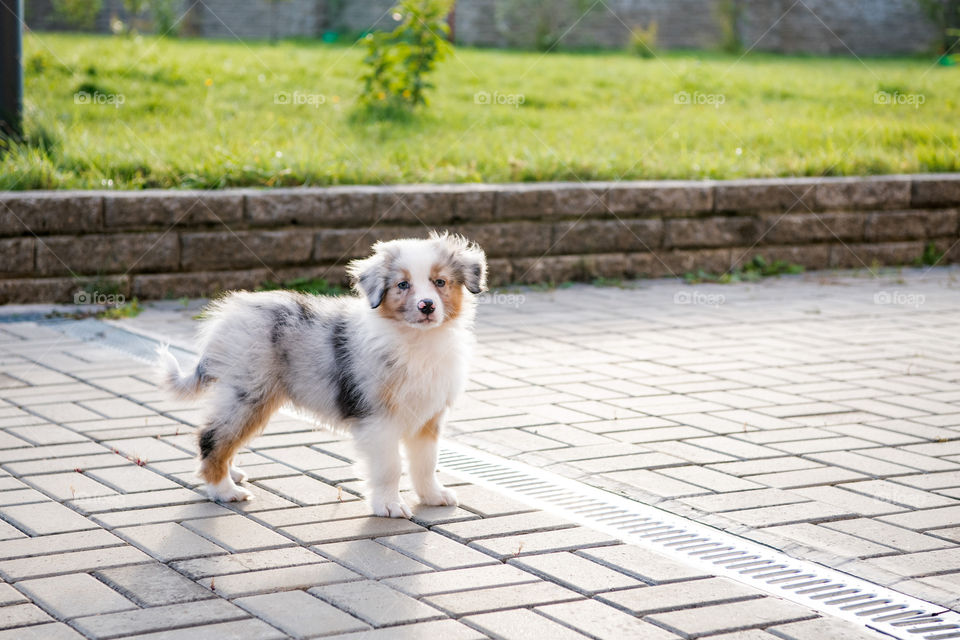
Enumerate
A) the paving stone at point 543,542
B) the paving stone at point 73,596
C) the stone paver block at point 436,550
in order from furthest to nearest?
the paving stone at point 543,542 → the stone paver block at point 436,550 → the paving stone at point 73,596

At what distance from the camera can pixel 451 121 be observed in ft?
39.6

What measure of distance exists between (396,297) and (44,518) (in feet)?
5.12

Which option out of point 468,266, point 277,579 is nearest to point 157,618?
point 277,579

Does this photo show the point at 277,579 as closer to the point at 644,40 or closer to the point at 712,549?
the point at 712,549

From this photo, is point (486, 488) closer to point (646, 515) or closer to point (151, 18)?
point (646, 515)

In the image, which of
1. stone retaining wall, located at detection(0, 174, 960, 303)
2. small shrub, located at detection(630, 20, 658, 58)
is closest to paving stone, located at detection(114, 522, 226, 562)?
stone retaining wall, located at detection(0, 174, 960, 303)

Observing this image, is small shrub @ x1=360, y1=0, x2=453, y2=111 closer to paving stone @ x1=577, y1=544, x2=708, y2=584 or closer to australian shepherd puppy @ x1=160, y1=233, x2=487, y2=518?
australian shepherd puppy @ x1=160, y1=233, x2=487, y2=518

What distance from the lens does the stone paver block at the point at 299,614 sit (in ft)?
11.3

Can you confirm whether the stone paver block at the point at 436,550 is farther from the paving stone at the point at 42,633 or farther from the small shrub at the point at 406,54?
the small shrub at the point at 406,54

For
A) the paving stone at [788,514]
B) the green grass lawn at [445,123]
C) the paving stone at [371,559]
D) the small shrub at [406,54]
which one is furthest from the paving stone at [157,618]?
the small shrub at [406,54]

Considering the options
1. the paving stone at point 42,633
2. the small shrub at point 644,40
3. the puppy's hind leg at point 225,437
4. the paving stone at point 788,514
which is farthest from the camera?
the small shrub at point 644,40

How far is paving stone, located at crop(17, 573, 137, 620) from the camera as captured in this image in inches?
140

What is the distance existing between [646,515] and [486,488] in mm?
720

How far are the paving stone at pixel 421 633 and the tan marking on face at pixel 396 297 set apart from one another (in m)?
1.37
